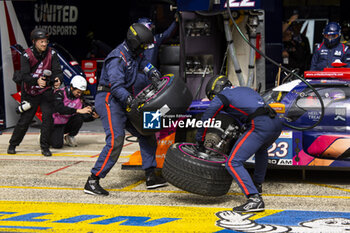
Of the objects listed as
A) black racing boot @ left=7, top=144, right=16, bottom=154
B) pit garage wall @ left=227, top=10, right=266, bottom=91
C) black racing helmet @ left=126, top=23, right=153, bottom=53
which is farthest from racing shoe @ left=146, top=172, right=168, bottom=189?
pit garage wall @ left=227, top=10, right=266, bottom=91

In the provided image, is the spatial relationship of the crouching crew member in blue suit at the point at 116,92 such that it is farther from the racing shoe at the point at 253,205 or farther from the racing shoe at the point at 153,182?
the racing shoe at the point at 253,205

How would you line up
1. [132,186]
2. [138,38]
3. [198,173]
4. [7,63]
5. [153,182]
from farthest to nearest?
1. [7,63]
2. [132,186]
3. [153,182]
4. [138,38]
5. [198,173]

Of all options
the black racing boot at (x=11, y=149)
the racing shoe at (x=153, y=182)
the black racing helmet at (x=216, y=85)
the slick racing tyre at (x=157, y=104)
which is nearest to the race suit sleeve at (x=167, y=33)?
the black racing boot at (x=11, y=149)

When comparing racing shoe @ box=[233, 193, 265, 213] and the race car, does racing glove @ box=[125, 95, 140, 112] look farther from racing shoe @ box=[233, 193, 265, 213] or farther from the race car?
racing shoe @ box=[233, 193, 265, 213]

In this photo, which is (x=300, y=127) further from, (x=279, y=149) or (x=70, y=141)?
(x=70, y=141)

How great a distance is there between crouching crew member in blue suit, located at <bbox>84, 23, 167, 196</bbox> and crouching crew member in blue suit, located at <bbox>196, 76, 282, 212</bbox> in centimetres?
107

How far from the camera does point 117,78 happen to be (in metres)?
7.61

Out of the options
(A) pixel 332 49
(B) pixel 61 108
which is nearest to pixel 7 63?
(B) pixel 61 108

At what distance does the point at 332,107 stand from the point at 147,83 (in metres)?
2.29

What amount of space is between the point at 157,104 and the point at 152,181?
108 centimetres

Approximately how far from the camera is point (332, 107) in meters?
7.94

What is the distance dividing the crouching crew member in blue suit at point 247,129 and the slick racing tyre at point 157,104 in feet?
2.01

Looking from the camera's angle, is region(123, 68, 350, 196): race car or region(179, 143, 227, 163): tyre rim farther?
region(123, 68, 350, 196): race car

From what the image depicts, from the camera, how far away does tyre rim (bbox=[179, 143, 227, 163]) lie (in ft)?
23.8
